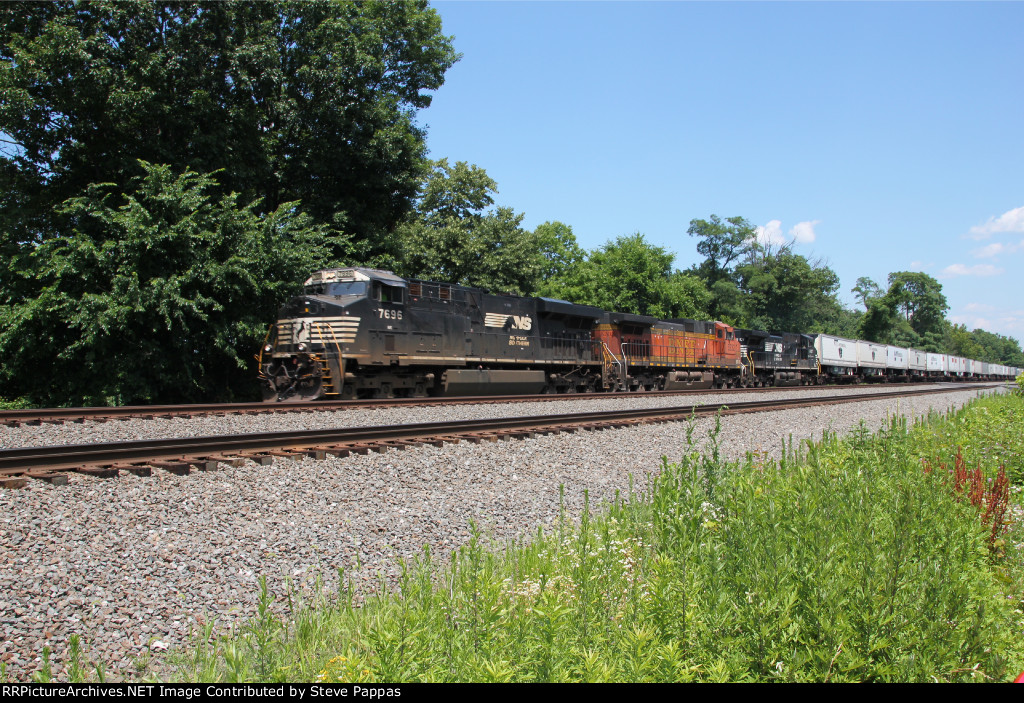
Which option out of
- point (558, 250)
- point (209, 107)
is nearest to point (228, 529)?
point (209, 107)

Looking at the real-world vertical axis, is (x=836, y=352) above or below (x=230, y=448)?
above

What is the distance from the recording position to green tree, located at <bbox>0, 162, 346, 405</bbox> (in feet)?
52.5

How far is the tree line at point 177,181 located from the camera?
16.5m

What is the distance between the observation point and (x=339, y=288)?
16.2 meters

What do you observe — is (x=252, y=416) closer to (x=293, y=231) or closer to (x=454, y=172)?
(x=293, y=231)

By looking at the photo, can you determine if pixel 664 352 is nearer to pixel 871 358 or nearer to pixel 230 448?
pixel 230 448

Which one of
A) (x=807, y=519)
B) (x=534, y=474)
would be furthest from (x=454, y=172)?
(x=807, y=519)

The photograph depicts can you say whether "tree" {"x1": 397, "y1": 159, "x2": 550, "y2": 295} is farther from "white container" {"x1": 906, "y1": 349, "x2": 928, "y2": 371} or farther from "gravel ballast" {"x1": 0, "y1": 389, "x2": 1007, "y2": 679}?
"white container" {"x1": 906, "y1": 349, "x2": 928, "y2": 371}

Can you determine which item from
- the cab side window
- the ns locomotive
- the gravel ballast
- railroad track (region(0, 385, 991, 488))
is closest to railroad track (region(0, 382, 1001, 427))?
the gravel ballast

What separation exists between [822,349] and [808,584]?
146 ft

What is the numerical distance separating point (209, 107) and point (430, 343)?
32.9ft

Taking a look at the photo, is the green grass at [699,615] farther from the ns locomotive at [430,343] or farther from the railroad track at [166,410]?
the ns locomotive at [430,343]

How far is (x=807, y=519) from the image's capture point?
429 centimetres

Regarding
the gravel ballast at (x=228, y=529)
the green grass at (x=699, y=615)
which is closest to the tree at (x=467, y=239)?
the gravel ballast at (x=228, y=529)
